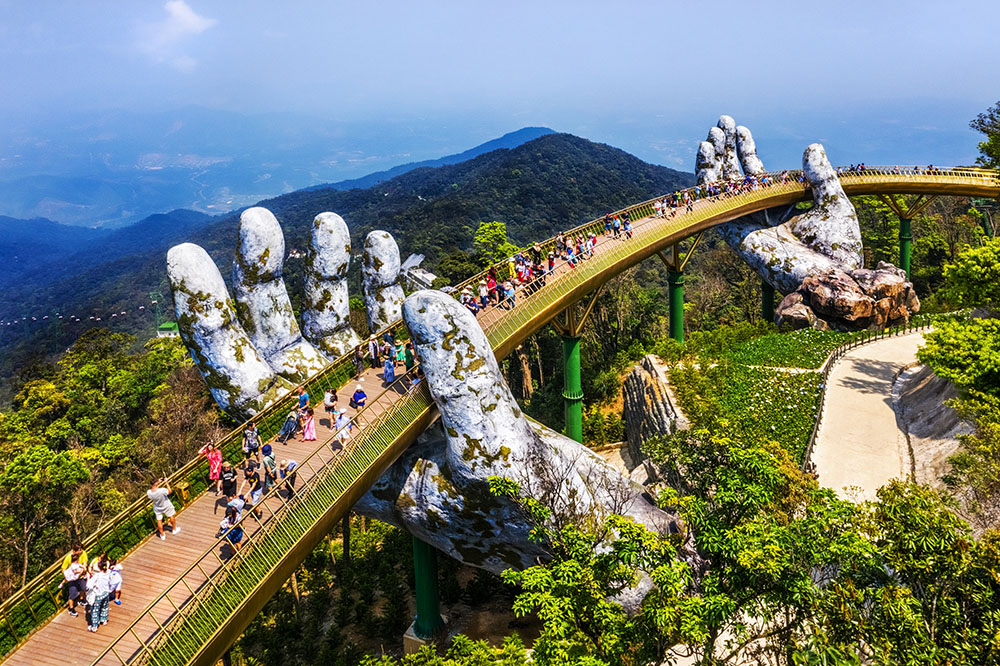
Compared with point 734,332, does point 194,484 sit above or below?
above

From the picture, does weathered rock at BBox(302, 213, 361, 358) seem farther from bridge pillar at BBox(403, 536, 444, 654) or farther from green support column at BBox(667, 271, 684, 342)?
green support column at BBox(667, 271, 684, 342)

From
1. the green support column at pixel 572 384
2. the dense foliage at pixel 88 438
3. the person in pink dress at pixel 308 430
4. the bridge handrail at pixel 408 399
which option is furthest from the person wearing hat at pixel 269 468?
the dense foliage at pixel 88 438

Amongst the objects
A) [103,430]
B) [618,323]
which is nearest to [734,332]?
[618,323]

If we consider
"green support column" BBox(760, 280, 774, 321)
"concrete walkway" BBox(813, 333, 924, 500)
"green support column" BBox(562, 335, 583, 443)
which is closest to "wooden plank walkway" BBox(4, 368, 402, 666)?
"green support column" BBox(562, 335, 583, 443)

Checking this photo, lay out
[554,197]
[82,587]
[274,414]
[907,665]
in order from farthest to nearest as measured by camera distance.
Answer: [554,197], [274,414], [82,587], [907,665]

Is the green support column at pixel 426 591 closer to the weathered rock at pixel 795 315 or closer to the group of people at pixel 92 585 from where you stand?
the group of people at pixel 92 585

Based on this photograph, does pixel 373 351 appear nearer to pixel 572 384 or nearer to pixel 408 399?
pixel 408 399

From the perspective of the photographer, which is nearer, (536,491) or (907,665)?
(907,665)

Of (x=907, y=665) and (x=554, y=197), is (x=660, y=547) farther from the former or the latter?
(x=554, y=197)
